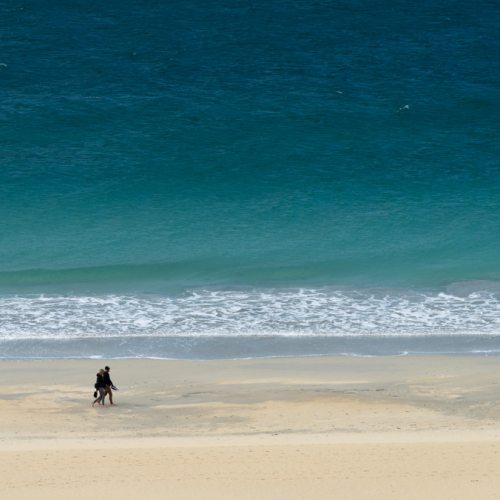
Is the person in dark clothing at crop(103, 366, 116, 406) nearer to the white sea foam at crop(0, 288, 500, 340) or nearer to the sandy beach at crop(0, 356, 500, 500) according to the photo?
the sandy beach at crop(0, 356, 500, 500)

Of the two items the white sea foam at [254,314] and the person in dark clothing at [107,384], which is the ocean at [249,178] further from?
the person in dark clothing at [107,384]

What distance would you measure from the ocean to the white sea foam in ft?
0.29

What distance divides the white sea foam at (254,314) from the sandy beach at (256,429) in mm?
2008

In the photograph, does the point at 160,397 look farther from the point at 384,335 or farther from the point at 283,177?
the point at 283,177

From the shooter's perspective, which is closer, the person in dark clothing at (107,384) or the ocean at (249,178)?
the person in dark clothing at (107,384)

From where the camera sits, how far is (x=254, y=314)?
20328 mm

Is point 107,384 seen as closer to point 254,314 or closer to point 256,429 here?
point 256,429

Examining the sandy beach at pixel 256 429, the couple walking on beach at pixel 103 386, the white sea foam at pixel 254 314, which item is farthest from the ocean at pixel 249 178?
the couple walking on beach at pixel 103 386

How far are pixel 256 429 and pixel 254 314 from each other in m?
6.91

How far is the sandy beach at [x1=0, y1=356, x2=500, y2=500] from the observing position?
11188 mm

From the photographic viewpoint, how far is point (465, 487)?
11.0m

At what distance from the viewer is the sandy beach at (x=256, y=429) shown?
11.2 metres

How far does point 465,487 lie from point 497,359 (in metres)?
6.66

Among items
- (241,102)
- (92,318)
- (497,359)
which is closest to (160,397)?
(92,318)
